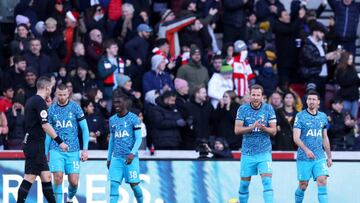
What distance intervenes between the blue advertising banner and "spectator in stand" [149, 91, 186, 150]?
1.40 m

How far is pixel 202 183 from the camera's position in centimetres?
2322

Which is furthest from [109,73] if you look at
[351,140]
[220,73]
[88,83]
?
[351,140]

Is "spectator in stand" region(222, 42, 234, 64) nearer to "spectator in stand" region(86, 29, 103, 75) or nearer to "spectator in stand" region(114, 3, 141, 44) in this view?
"spectator in stand" region(114, 3, 141, 44)

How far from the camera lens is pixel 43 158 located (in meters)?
20.7

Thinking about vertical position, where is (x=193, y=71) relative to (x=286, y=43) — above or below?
below

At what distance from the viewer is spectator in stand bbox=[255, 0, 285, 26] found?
2800 cm

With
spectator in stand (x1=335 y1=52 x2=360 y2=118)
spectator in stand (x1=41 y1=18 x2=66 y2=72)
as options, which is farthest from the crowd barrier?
spectator in stand (x1=335 y1=52 x2=360 y2=118)

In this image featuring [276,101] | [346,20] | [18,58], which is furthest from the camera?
[346,20]

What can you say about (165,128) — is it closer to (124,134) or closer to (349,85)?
(124,134)

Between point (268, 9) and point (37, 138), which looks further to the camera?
point (268, 9)

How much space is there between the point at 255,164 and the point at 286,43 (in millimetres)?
6832

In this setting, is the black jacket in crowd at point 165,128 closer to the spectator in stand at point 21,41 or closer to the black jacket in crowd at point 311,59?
the spectator in stand at point 21,41

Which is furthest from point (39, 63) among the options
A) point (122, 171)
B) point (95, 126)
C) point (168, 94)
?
point (122, 171)

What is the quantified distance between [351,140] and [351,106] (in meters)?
1.50
